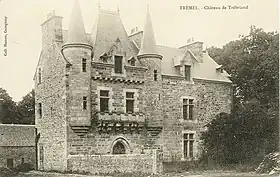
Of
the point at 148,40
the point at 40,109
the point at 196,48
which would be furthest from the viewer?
the point at 196,48

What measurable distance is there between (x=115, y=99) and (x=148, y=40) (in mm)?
3522

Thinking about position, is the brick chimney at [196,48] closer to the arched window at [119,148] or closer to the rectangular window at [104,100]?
the rectangular window at [104,100]

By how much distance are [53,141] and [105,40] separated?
5.54 metres

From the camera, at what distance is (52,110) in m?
21.5

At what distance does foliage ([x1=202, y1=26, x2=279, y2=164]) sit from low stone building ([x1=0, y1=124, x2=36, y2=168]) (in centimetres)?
1071

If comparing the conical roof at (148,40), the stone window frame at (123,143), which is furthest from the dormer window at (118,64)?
the stone window frame at (123,143)

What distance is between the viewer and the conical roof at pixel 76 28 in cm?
2009

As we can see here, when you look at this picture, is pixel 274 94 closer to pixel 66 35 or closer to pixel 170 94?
pixel 170 94

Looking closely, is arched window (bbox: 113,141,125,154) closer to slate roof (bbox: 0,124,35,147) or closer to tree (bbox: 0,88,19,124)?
slate roof (bbox: 0,124,35,147)

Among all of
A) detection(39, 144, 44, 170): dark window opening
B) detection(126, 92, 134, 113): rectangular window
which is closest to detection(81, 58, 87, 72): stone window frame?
detection(126, 92, 134, 113): rectangular window

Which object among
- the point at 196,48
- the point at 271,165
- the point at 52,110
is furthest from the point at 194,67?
the point at 271,165

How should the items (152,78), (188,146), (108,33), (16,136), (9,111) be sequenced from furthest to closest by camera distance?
(9,111) < (16,136) < (188,146) < (108,33) < (152,78)

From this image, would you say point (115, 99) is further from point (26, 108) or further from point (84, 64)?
point (26, 108)

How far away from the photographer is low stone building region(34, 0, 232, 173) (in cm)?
1988
